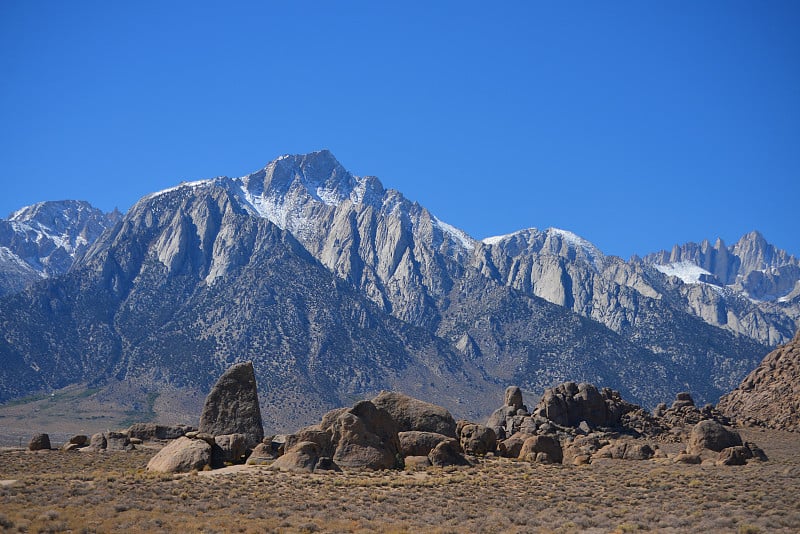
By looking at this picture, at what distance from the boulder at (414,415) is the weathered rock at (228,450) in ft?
35.8

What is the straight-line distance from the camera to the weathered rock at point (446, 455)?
57.3 metres

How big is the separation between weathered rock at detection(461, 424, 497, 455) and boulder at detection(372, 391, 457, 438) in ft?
6.91

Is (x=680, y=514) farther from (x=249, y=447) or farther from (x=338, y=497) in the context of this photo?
(x=249, y=447)

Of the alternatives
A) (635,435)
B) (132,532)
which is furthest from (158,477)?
(635,435)

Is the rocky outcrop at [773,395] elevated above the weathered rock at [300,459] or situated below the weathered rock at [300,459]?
above

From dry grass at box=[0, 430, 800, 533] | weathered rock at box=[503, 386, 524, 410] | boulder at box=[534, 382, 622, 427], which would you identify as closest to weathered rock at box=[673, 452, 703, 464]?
dry grass at box=[0, 430, 800, 533]

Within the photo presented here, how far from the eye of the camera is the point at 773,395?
120812 millimetres

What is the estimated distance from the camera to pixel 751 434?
10388 cm

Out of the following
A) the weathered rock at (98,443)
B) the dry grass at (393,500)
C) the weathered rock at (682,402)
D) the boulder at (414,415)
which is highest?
the weathered rock at (682,402)

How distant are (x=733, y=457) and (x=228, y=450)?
35.2m

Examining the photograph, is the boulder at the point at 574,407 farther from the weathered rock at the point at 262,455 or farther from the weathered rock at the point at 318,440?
the weathered rock at the point at 262,455

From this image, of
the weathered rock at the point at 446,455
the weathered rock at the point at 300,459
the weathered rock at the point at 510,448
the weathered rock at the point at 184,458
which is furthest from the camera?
the weathered rock at the point at 510,448

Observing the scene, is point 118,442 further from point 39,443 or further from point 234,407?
point 234,407

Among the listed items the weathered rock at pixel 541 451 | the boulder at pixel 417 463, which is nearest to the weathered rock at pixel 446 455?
the boulder at pixel 417 463
